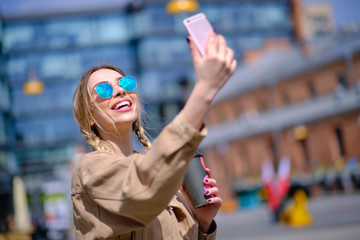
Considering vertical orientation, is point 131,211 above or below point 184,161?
below

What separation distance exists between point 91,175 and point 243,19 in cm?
5770

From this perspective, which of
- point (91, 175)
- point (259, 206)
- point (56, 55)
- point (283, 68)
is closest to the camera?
point (91, 175)

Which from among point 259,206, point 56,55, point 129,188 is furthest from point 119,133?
point 56,55

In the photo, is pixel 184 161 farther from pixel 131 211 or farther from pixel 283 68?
pixel 283 68

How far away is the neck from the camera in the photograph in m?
2.33

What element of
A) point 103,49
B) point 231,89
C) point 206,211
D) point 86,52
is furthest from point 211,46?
point 86,52

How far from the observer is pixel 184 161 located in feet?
5.67

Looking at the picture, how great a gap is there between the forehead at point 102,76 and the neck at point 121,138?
24 cm

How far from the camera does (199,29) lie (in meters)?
1.82

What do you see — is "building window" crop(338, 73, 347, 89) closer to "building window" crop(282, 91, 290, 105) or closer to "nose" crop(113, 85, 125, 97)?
"building window" crop(282, 91, 290, 105)

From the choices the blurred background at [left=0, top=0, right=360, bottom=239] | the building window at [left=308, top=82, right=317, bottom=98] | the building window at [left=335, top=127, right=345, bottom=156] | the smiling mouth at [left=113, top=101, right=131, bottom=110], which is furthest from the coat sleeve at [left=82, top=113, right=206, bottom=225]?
the building window at [left=308, top=82, right=317, bottom=98]

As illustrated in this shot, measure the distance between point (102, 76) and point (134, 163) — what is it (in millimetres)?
689

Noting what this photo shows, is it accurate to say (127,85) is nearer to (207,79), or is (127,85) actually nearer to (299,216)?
(207,79)

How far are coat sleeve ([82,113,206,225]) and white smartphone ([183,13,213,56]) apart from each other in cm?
26
